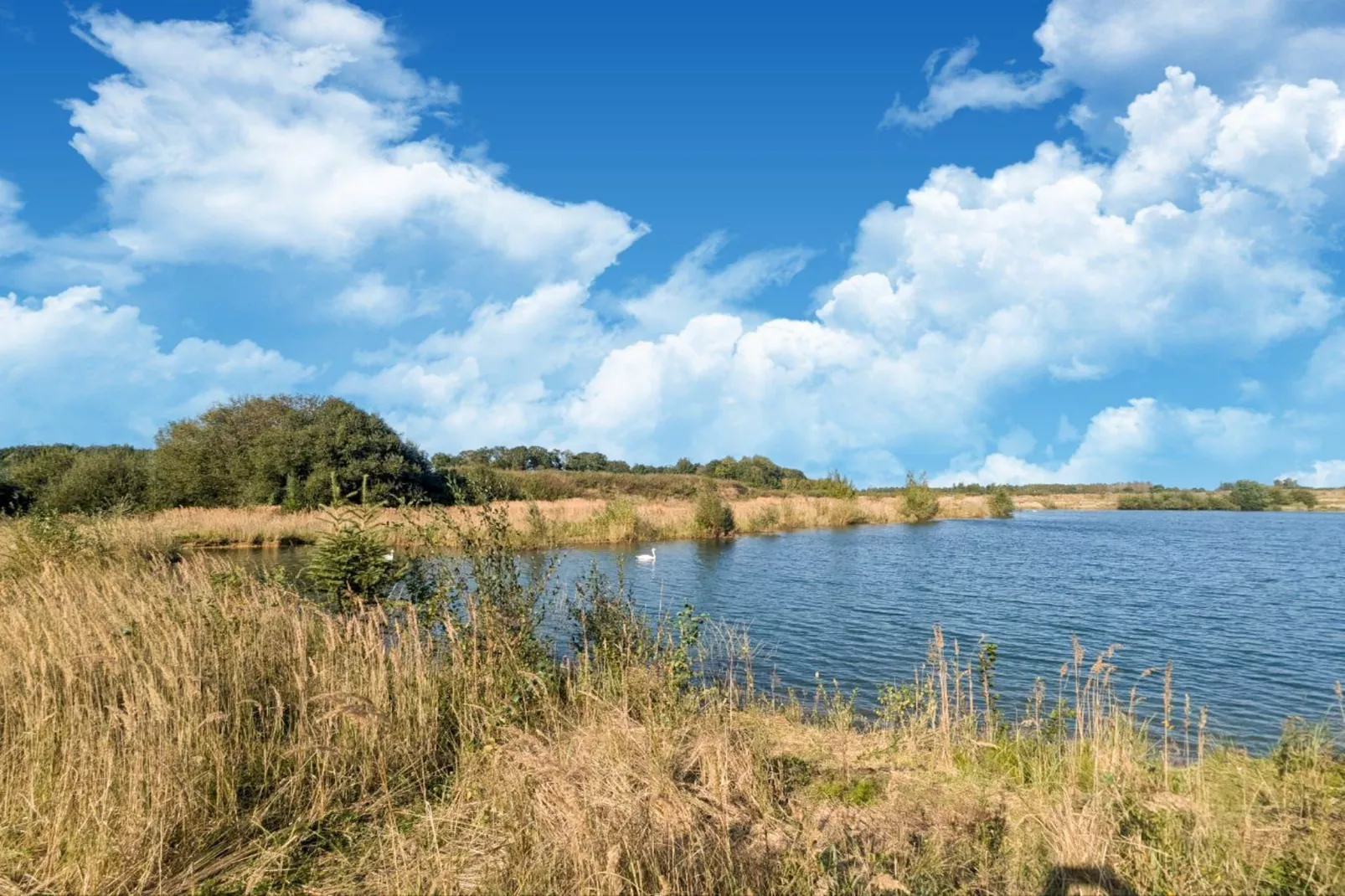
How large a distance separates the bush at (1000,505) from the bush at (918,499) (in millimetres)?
9003

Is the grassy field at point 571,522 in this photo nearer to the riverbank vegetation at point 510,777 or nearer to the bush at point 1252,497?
the riverbank vegetation at point 510,777

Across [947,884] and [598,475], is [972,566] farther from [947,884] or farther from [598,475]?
[598,475]

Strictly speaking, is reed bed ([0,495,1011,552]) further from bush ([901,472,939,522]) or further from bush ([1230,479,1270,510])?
bush ([1230,479,1270,510])

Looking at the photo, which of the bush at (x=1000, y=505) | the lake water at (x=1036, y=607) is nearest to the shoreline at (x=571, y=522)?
the lake water at (x=1036, y=607)

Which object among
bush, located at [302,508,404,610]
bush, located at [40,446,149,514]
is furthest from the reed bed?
bush, located at [302,508,404,610]

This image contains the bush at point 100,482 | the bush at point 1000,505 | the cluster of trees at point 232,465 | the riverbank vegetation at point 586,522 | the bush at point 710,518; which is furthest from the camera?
the bush at point 1000,505

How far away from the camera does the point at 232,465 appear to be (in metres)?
39.3

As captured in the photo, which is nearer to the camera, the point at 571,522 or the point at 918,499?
the point at 571,522

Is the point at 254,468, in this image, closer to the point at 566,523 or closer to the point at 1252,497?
the point at 566,523

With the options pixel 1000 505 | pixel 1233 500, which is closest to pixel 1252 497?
pixel 1233 500

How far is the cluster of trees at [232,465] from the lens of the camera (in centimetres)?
3562

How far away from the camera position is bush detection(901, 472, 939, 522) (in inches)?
2005

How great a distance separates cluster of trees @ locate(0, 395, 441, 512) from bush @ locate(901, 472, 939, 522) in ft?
110

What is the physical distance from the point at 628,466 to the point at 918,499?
157 feet
